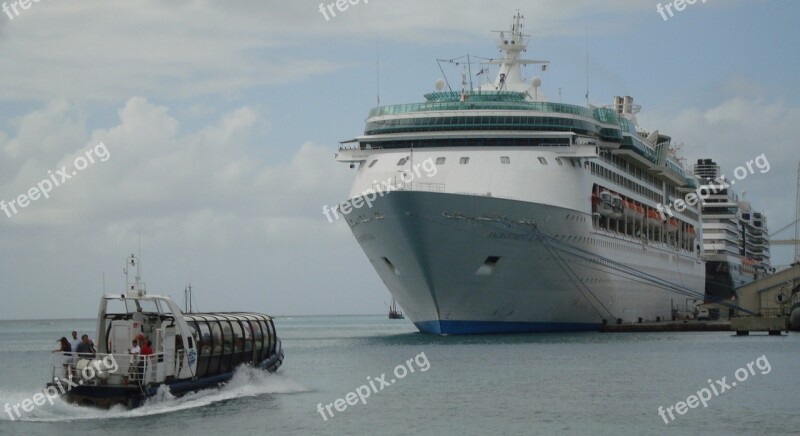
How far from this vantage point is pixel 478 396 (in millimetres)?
38719

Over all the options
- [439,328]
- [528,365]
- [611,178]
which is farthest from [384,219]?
[611,178]

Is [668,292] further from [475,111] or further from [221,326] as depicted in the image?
[221,326]

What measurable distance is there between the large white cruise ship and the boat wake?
818 inches

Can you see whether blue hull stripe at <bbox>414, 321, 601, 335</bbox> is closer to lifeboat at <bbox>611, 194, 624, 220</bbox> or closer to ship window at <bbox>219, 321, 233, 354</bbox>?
lifeboat at <bbox>611, 194, 624, 220</bbox>

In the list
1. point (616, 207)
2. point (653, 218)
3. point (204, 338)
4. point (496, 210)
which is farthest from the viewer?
point (653, 218)

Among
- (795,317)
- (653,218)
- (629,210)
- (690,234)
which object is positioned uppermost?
(690,234)

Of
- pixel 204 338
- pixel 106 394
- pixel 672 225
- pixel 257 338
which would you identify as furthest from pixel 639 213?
pixel 106 394

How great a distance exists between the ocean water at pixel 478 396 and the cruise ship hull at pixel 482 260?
12.0ft

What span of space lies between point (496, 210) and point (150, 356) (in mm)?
31074

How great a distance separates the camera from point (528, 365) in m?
48.5

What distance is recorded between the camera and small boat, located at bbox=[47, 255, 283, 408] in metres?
31.7

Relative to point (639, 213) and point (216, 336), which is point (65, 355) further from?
point (639, 213)

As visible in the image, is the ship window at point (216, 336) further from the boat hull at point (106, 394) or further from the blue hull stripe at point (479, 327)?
the blue hull stripe at point (479, 327)

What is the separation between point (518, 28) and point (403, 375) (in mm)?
42930
